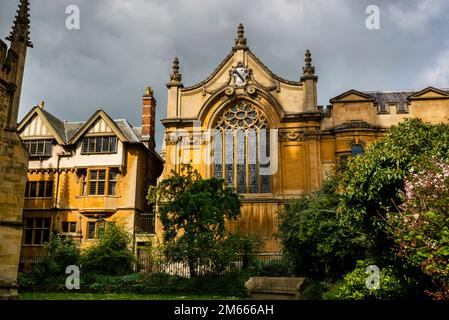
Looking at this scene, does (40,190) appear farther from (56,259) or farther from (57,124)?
(56,259)

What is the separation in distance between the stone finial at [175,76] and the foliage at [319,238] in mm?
15693

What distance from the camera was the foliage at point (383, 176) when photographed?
1298cm

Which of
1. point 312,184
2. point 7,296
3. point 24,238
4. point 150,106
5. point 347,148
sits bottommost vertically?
point 7,296

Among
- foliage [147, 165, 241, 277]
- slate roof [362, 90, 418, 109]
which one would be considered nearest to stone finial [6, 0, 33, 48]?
foliage [147, 165, 241, 277]

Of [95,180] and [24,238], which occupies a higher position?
[95,180]

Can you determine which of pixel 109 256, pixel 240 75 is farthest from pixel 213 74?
pixel 109 256

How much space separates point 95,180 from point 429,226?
2877 centimetres

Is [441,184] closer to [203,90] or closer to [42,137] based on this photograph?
[203,90]

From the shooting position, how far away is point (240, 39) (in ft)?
114

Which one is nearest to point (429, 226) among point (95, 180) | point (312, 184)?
point (312, 184)

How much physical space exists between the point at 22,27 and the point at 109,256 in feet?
46.5

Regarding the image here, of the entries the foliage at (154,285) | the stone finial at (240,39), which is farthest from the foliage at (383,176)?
the stone finial at (240,39)

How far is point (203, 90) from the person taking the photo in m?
33.9

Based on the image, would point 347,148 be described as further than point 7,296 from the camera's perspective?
Yes
